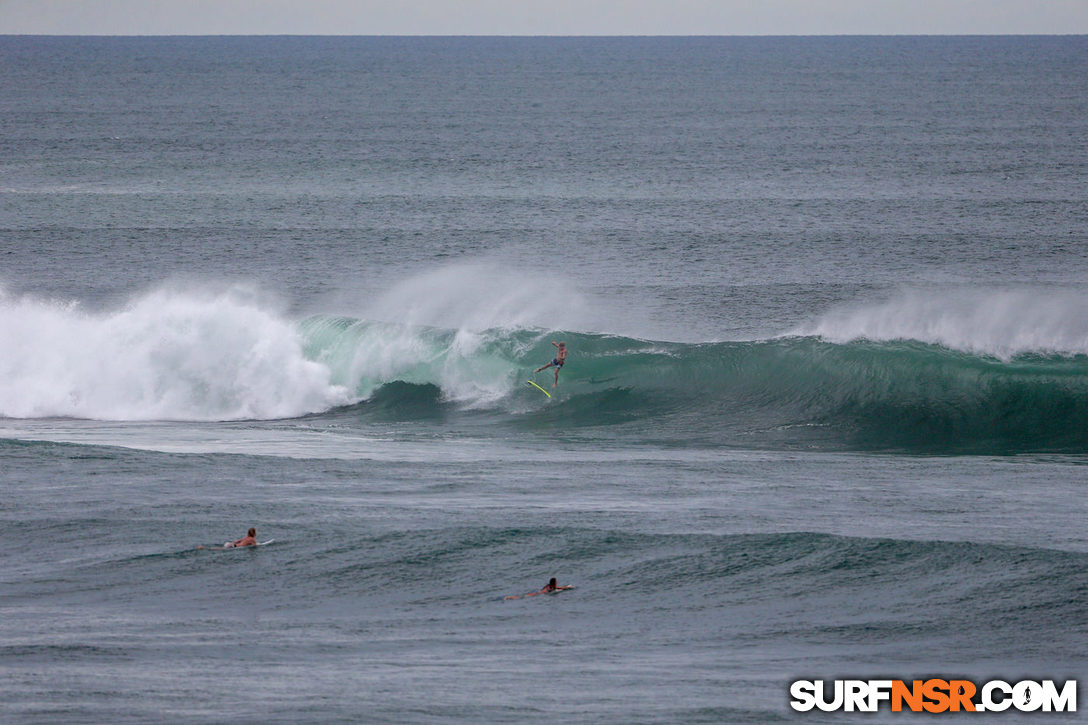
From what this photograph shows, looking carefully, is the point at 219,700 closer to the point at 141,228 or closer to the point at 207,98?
the point at 141,228

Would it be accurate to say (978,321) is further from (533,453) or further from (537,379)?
(533,453)

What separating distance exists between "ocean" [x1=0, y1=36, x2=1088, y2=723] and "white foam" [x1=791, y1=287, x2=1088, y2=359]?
20cm

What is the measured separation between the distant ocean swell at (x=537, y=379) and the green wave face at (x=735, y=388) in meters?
0.04

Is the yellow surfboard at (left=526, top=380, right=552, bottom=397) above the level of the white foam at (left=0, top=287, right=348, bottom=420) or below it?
below

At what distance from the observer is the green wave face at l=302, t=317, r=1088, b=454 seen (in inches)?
967

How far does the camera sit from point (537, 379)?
27906 mm

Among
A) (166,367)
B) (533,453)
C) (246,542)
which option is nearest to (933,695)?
(246,542)

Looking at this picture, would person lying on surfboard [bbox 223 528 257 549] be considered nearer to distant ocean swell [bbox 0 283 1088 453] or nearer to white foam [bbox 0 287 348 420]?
distant ocean swell [bbox 0 283 1088 453]

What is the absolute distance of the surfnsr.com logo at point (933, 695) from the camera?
12.6 m

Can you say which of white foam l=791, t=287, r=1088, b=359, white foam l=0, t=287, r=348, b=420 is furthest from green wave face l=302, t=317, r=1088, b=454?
white foam l=0, t=287, r=348, b=420

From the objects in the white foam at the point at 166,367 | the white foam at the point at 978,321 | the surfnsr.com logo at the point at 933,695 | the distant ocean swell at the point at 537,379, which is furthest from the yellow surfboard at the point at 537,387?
the surfnsr.com logo at the point at 933,695

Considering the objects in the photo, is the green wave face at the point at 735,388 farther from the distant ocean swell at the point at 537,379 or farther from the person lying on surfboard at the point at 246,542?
the person lying on surfboard at the point at 246,542

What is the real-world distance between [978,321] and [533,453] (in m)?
18.9

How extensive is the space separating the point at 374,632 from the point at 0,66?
200721 mm
